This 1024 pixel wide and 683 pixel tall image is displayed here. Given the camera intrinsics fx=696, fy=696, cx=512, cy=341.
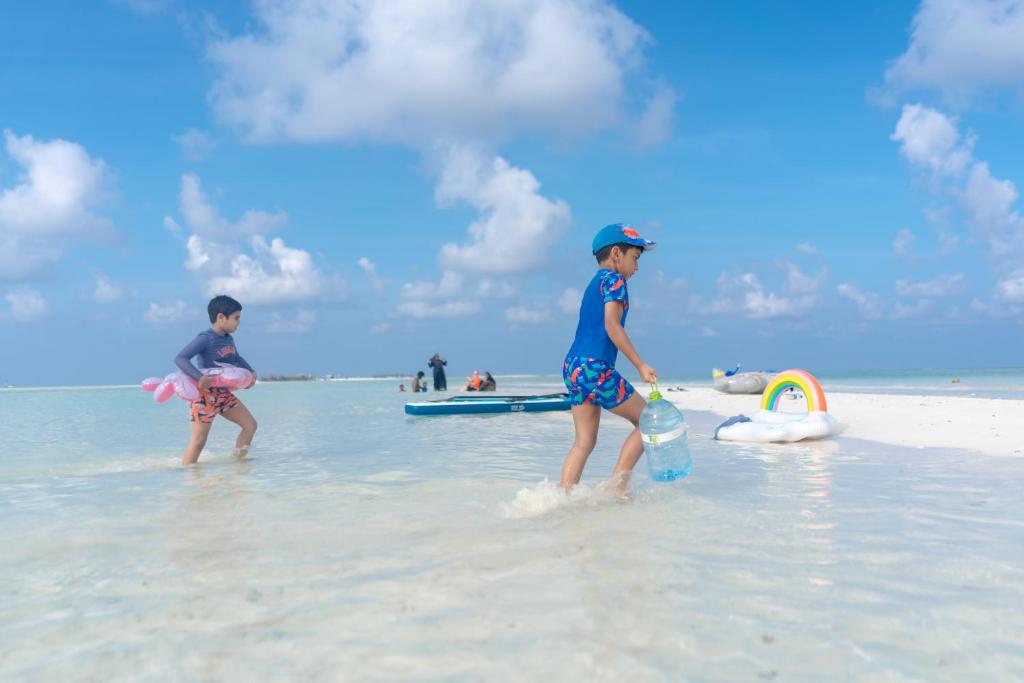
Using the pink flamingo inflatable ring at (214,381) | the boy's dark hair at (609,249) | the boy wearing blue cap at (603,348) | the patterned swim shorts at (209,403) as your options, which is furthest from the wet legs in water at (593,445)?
the patterned swim shorts at (209,403)

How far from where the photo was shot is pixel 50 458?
382 inches

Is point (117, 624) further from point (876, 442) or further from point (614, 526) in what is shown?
point (876, 442)

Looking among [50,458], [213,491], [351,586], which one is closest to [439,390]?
[50,458]

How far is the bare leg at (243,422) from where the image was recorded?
8.50 meters

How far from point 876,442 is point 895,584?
6.87 meters

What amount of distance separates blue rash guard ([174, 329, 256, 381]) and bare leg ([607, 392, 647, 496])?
15.8 feet

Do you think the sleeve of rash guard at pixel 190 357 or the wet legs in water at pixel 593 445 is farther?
the sleeve of rash guard at pixel 190 357

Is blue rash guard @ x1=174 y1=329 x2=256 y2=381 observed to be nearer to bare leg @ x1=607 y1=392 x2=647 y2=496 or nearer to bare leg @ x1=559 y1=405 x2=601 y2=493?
bare leg @ x1=559 y1=405 x2=601 y2=493

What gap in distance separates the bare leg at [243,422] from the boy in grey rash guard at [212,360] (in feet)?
0.42

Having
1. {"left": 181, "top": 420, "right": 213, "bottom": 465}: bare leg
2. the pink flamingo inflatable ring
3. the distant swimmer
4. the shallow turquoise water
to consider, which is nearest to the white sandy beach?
the shallow turquoise water

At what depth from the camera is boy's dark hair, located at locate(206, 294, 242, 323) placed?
25.7 feet

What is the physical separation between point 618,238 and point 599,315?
61 cm

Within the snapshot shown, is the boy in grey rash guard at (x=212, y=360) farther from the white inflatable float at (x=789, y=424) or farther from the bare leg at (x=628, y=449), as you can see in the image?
the white inflatable float at (x=789, y=424)

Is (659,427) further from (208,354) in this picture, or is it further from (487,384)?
(487,384)
